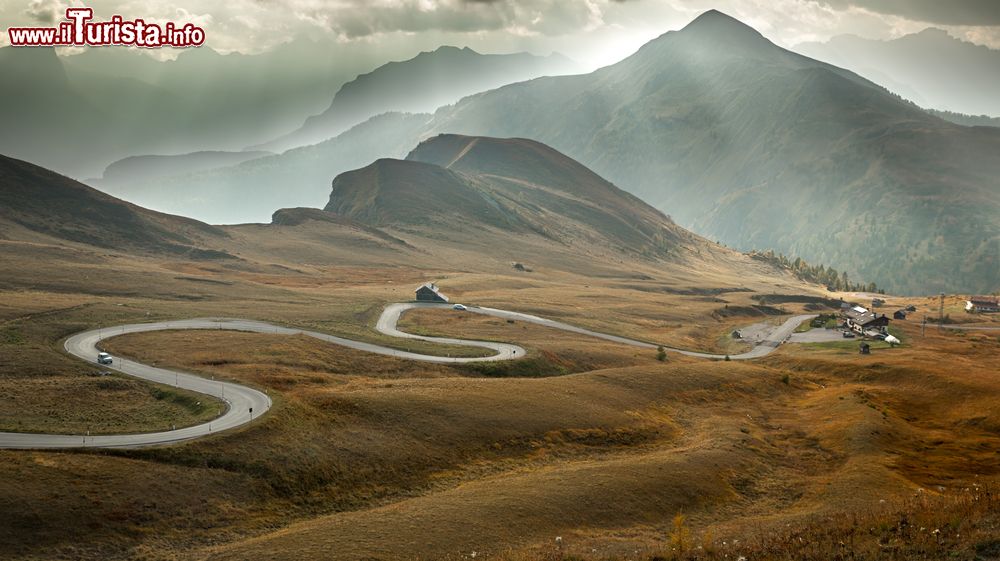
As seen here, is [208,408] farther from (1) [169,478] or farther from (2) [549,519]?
(2) [549,519]

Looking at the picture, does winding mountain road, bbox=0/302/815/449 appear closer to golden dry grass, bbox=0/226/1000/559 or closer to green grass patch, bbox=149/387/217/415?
green grass patch, bbox=149/387/217/415

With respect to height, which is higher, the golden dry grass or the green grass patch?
the green grass patch

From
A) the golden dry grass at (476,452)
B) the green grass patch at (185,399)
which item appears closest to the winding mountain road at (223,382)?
the green grass patch at (185,399)

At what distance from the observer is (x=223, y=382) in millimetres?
71688

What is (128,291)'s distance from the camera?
13875cm

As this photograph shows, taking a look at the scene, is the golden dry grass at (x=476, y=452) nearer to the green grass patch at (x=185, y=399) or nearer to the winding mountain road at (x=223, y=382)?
the winding mountain road at (x=223, y=382)

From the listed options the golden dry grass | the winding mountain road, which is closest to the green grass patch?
the winding mountain road

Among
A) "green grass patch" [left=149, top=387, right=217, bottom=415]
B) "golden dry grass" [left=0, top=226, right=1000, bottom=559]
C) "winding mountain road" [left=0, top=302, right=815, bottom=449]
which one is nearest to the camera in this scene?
"golden dry grass" [left=0, top=226, right=1000, bottom=559]

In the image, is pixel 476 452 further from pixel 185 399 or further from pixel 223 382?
pixel 223 382

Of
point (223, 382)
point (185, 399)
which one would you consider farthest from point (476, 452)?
point (223, 382)

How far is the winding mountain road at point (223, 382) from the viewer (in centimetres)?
5138

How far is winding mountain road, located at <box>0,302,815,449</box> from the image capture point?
5138 cm

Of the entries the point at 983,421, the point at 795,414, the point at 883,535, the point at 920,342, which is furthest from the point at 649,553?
the point at 920,342

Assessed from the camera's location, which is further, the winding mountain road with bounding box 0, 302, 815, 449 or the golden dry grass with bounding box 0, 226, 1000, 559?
the winding mountain road with bounding box 0, 302, 815, 449
